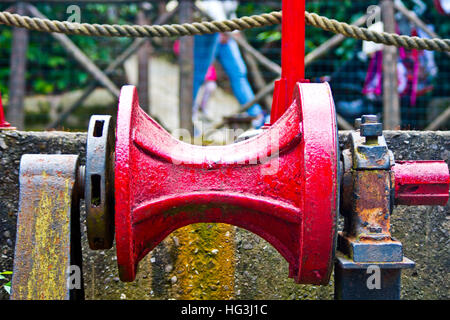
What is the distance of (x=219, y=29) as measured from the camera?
203 centimetres

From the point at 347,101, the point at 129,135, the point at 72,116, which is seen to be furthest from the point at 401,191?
the point at 72,116

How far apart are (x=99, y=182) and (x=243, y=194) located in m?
0.35

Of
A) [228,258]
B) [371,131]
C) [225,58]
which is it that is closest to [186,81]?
[225,58]

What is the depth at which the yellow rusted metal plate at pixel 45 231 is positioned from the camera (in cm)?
124

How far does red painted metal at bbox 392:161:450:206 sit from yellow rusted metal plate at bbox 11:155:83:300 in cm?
83

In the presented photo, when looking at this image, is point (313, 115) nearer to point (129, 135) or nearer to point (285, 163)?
point (285, 163)

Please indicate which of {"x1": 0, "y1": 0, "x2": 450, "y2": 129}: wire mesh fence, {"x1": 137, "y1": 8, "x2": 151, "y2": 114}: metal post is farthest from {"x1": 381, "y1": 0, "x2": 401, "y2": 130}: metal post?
{"x1": 137, "y1": 8, "x2": 151, "y2": 114}: metal post

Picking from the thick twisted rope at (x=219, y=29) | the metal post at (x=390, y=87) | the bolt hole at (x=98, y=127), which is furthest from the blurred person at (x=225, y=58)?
the bolt hole at (x=98, y=127)

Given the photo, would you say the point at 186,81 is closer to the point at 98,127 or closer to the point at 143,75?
the point at 143,75

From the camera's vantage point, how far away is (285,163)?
119 centimetres

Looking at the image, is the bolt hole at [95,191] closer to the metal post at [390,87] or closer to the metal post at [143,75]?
the metal post at [390,87]

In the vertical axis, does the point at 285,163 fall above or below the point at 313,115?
below

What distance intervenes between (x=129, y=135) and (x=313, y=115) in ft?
1.39

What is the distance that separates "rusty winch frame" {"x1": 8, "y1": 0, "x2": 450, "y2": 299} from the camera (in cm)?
111
